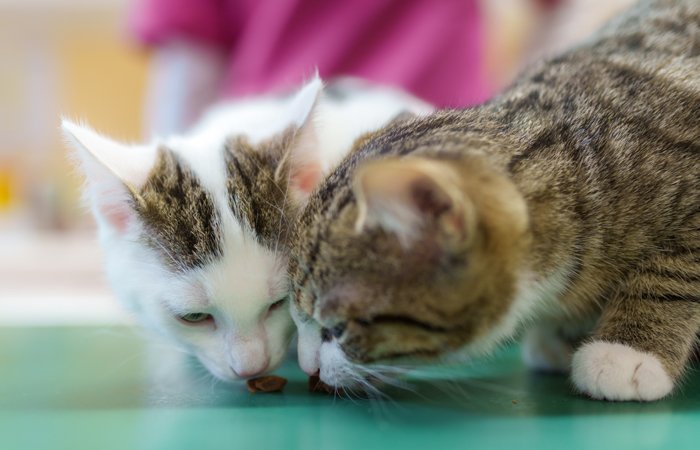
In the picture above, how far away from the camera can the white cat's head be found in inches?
42.1

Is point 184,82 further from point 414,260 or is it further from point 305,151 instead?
point 414,260

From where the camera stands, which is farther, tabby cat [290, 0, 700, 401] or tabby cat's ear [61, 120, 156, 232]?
tabby cat's ear [61, 120, 156, 232]

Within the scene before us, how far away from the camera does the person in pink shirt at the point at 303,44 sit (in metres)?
2.26

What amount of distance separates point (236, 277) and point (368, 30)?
1463mm

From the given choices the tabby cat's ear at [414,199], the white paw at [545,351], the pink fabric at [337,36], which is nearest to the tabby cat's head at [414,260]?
the tabby cat's ear at [414,199]

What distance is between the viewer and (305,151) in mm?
1202

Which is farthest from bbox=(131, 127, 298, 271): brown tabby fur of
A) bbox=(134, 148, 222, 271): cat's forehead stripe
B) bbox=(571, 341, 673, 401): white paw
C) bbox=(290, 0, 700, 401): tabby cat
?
bbox=(571, 341, 673, 401): white paw

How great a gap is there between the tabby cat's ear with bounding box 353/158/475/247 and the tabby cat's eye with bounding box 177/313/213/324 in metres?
0.39

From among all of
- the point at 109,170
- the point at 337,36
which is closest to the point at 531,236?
the point at 109,170

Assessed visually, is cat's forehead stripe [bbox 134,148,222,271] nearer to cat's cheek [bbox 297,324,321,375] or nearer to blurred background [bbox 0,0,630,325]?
cat's cheek [bbox 297,324,321,375]

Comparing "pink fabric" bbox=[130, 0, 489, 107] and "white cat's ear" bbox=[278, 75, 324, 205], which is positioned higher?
"pink fabric" bbox=[130, 0, 489, 107]

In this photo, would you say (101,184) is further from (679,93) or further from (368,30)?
(368,30)

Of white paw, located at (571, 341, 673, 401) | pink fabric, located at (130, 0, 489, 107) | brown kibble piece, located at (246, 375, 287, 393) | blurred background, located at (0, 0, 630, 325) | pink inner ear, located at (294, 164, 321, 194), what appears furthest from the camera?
blurred background, located at (0, 0, 630, 325)

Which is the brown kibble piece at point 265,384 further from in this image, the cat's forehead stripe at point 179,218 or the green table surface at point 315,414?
the cat's forehead stripe at point 179,218
